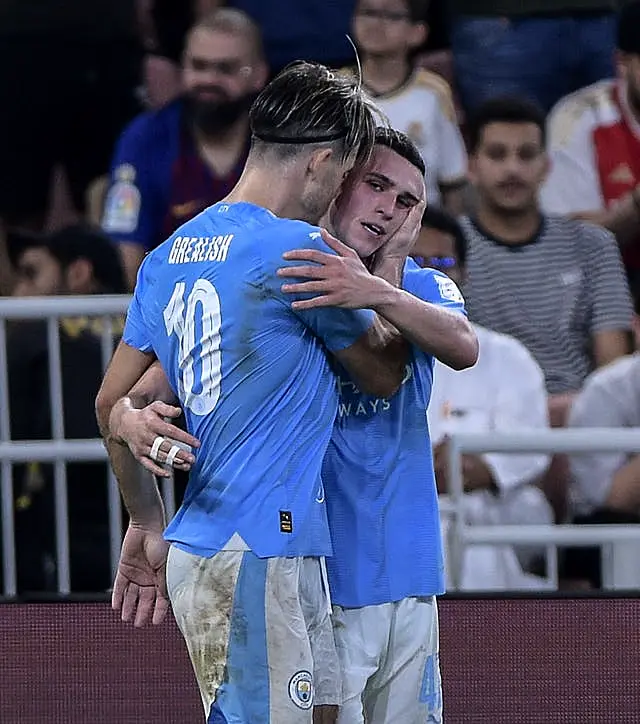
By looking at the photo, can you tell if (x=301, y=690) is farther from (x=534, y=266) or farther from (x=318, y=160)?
(x=534, y=266)

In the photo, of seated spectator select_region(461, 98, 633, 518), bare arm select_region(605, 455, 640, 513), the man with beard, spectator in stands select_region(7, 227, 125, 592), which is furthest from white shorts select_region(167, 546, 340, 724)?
the man with beard

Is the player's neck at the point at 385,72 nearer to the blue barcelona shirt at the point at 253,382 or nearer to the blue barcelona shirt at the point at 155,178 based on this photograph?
the blue barcelona shirt at the point at 155,178

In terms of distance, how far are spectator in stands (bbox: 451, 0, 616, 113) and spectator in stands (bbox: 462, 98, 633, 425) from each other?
0.40 m

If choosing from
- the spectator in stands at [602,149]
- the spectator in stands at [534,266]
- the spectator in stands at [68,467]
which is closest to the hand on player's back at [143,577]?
the spectator in stands at [68,467]

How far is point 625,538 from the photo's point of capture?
503cm

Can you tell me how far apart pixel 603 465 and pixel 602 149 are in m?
1.60

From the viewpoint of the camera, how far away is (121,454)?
9.48ft

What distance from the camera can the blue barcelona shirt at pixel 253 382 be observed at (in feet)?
8.80

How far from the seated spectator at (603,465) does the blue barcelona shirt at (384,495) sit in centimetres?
259

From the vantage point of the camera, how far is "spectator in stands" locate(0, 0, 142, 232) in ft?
22.5

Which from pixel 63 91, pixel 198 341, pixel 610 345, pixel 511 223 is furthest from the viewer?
pixel 63 91

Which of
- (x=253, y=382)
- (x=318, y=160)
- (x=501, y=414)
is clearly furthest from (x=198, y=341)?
(x=501, y=414)

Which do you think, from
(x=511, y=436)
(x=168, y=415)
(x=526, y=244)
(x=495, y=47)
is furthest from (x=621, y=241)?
(x=168, y=415)

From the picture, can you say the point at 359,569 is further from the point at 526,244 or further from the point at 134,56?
the point at 134,56
